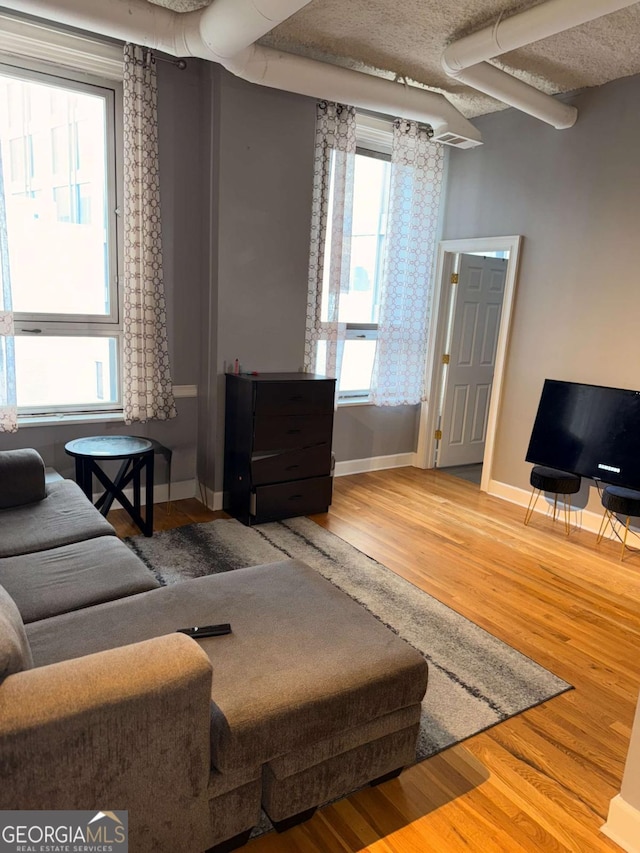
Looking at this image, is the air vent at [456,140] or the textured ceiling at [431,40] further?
the air vent at [456,140]

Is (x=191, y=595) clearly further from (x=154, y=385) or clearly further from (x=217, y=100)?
(x=217, y=100)

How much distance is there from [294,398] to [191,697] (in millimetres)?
2626

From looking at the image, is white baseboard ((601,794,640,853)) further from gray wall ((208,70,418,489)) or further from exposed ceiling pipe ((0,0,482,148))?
exposed ceiling pipe ((0,0,482,148))

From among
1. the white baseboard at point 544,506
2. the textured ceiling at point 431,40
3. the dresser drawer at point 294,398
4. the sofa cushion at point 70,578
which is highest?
the textured ceiling at point 431,40

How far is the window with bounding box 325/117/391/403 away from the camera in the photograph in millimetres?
4617

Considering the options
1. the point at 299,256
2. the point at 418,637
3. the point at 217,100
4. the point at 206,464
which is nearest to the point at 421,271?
the point at 299,256

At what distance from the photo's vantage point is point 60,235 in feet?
11.6

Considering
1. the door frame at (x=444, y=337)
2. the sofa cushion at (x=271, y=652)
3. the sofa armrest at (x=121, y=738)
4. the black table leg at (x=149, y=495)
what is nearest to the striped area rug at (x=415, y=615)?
the black table leg at (x=149, y=495)

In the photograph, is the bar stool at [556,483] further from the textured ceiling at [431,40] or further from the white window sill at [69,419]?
the white window sill at [69,419]

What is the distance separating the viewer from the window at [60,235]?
10.9 feet

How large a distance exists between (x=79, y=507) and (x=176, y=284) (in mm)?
1809

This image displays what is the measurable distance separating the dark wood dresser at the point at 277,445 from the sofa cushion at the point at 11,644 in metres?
2.33

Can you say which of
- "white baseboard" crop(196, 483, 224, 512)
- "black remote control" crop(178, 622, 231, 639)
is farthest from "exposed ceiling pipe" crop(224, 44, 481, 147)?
"black remote control" crop(178, 622, 231, 639)

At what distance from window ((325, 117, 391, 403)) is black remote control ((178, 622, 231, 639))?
3.15 meters
